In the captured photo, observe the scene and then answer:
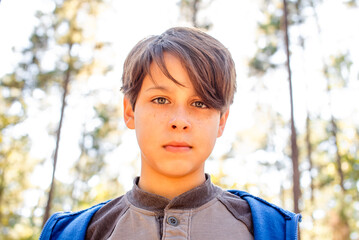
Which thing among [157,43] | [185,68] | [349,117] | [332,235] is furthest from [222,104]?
[349,117]

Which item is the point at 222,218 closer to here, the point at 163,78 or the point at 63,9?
the point at 163,78

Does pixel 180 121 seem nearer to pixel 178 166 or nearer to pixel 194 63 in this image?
pixel 178 166

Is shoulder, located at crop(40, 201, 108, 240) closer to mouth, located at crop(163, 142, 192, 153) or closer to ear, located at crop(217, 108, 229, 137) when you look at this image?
mouth, located at crop(163, 142, 192, 153)

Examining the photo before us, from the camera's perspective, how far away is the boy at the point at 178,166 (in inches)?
62.4

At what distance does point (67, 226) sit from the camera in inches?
70.6

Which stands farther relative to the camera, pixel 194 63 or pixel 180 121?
pixel 194 63

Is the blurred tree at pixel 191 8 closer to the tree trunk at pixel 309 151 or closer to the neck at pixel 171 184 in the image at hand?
the tree trunk at pixel 309 151

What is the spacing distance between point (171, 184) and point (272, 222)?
470 millimetres

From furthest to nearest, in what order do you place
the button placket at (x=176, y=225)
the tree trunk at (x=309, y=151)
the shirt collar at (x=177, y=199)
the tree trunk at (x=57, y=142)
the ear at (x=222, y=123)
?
1. the tree trunk at (x=309, y=151)
2. the tree trunk at (x=57, y=142)
3. the ear at (x=222, y=123)
4. the shirt collar at (x=177, y=199)
5. the button placket at (x=176, y=225)

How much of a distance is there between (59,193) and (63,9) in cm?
1798

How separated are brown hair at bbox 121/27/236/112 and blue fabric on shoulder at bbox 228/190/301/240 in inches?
19.1

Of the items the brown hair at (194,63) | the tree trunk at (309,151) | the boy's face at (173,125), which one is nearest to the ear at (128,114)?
the brown hair at (194,63)

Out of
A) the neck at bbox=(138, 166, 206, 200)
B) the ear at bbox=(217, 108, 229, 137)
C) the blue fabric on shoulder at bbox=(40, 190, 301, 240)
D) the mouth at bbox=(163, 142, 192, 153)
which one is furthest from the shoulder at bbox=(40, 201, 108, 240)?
the ear at bbox=(217, 108, 229, 137)

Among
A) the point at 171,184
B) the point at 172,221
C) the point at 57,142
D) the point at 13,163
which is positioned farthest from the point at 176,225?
the point at 13,163
